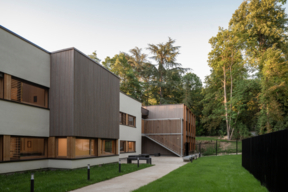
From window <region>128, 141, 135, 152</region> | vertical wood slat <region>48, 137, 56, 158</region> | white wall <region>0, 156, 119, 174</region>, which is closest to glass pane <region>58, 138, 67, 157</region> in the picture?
vertical wood slat <region>48, 137, 56, 158</region>

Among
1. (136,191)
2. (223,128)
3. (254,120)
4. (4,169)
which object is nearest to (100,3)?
(4,169)

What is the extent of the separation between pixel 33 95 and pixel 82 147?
4786 millimetres

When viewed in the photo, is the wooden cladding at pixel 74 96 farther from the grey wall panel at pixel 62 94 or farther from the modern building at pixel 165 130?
the modern building at pixel 165 130

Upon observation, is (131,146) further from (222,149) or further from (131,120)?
(222,149)

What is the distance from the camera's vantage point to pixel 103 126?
18.8 m

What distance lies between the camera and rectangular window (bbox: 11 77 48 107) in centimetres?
1316

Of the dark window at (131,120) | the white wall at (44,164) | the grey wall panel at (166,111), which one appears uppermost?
the grey wall panel at (166,111)

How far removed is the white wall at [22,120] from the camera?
12.2 meters

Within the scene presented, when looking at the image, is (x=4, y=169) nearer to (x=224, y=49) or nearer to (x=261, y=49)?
(x=224, y=49)

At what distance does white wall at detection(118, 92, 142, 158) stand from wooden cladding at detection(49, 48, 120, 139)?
23.8ft

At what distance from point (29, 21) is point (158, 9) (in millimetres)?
12065

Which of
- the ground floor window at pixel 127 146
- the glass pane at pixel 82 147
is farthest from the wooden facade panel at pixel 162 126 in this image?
the glass pane at pixel 82 147

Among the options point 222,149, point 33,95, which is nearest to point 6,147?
point 33,95

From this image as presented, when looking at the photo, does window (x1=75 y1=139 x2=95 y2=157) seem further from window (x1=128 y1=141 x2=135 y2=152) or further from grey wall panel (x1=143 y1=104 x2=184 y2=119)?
grey wall panel (x1=143 y1=104 x2=184 y2=119)
